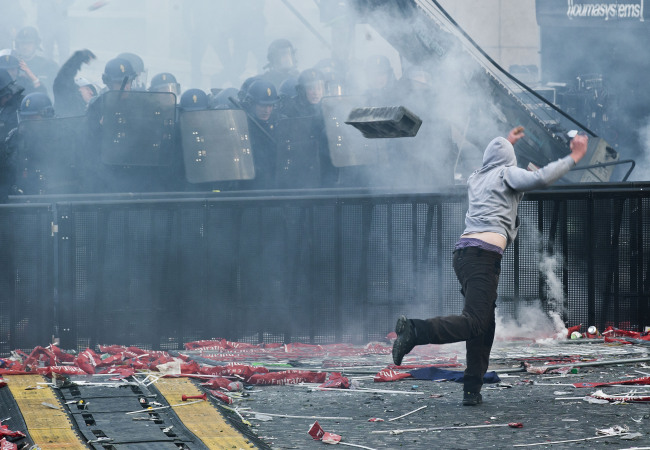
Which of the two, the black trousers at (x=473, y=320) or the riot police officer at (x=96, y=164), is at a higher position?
the riot police officer at (x=96, y=164)

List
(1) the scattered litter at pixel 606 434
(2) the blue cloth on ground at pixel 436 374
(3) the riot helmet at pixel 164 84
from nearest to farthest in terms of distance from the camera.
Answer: (1) the scattered litter at pixel 606 434 → (2) the blue cloth on ground at pixel 436 374 → (3) the riot helmet at pixel 164 84

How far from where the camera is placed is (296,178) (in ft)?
40.5

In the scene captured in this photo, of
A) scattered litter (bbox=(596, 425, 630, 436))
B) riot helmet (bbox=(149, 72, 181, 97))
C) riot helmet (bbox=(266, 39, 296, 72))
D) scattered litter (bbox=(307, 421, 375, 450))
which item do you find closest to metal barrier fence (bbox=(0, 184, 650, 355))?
scattered litter (bbox=(307, 421, 375, 450))

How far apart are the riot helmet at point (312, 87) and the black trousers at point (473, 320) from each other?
266 inches

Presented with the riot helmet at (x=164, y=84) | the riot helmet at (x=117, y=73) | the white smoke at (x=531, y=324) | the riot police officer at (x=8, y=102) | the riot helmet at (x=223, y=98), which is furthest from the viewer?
the riot helmet at (x=164, y=84)

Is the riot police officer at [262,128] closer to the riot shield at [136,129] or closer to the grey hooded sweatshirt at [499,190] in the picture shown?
the riot shield at [136,129]

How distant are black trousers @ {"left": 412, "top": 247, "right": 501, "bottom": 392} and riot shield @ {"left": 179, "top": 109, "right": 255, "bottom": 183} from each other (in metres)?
5.96

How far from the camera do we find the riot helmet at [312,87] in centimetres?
1305

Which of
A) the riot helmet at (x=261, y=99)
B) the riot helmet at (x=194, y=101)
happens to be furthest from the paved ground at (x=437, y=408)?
the riot helmet at (x=194, y=101)

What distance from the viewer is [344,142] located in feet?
40.5

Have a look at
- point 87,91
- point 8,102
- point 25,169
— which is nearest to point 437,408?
point 25,169

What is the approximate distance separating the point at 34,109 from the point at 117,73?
1298 millimetres

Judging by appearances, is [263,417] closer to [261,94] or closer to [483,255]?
[483,255]

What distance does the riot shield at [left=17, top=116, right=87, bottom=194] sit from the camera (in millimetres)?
11812
